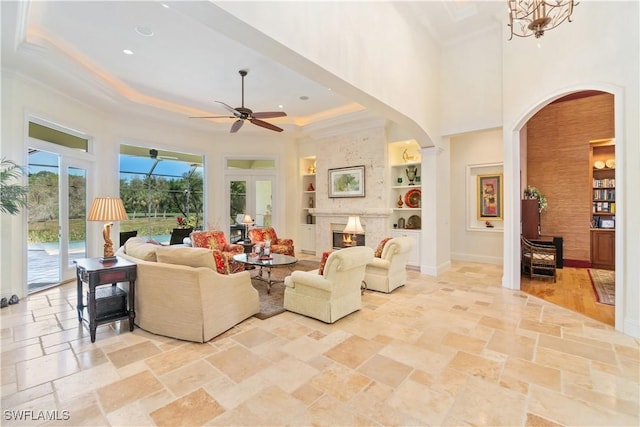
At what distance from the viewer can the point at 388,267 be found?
4.66 meters

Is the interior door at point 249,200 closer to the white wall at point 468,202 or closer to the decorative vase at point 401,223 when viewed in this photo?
the decorative vase at point 401,223

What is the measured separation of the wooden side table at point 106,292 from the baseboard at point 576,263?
28.3ft

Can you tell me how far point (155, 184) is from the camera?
7430 mm

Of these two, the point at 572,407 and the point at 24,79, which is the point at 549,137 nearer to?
the point at 572,407

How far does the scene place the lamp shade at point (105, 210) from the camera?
130 inches

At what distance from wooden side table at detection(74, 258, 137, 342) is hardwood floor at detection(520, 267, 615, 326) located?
5665 mm

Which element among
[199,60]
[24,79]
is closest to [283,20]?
[199,60]

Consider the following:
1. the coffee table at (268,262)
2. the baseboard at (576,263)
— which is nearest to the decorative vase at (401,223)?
the coffee table at (268,262)

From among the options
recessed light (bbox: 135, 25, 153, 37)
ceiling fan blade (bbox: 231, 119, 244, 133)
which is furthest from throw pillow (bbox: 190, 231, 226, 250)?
recessed light (bbox: 135, 25, 153, 37)

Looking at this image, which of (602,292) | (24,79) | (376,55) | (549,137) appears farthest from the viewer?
(549,137)

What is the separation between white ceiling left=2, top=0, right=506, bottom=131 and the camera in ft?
11.5

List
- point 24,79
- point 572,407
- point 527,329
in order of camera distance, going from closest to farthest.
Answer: point 572,407 → point 527,329 → point 24,79

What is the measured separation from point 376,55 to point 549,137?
18.6 ft

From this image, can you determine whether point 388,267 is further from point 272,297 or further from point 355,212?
point 355,212
